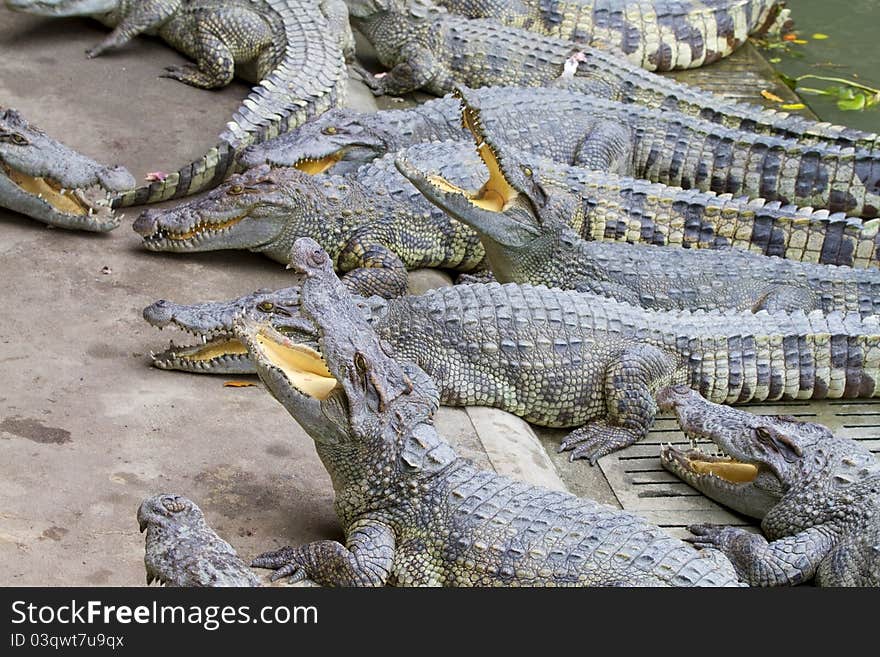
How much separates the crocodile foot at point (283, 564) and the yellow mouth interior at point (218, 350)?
1321mm

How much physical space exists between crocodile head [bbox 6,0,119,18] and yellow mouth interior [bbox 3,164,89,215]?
2252 mm

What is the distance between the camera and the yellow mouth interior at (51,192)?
614 centimetres

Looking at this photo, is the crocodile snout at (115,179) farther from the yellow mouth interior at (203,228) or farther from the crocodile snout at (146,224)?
the yellow mouth interior at (203,228)

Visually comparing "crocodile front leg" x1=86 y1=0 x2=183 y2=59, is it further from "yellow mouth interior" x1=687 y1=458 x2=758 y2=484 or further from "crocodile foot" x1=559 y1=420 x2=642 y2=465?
"yellow mouth interior" x1=687 y1=458 x2=758 y2=484

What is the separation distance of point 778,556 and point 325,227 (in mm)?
2865

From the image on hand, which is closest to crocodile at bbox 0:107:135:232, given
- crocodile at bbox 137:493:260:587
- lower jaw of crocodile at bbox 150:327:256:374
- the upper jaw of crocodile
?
the upper jaw of crocodile

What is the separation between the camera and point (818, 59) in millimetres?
9875

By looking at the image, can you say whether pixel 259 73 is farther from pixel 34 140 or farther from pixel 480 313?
pixel 480 313

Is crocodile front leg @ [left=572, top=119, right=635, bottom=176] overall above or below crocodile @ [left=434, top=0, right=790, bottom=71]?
below

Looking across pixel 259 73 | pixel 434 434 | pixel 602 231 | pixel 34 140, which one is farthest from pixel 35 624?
pixel 259 73

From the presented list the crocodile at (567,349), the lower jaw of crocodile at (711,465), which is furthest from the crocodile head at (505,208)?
the lower jaw of crocodile at (711,465)

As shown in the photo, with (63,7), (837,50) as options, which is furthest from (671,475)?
(837,50)

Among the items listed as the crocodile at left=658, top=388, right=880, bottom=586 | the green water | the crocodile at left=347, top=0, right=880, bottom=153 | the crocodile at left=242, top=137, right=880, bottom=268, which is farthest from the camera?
the green water

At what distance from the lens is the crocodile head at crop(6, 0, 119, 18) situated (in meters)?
7.97
